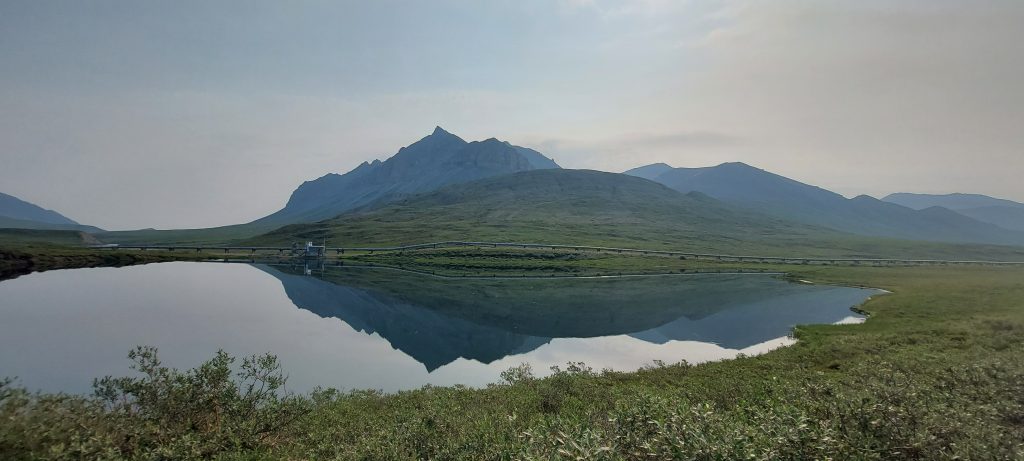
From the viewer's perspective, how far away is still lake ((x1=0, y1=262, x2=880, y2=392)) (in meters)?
35.6

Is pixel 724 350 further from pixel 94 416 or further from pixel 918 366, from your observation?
pixel 94 416

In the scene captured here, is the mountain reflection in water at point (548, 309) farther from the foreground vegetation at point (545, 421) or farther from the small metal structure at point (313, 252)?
the small metal structure at point (313, 252)

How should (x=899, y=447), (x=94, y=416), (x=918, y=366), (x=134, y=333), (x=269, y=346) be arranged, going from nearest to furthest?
(x=899, y=447) < (x=94, y=416) < (x=918, y=366) < (x=269, y=346) < (x=134, y=333)

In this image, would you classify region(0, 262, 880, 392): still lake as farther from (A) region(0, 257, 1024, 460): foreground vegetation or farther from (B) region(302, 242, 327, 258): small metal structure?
(B) region(302, 242, 327, 258): small metal structure

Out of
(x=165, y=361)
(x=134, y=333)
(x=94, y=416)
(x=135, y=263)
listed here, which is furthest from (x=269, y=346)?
(x=135, y=263)

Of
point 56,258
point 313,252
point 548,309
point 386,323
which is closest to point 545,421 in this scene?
point 386,323

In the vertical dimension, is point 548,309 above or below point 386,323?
above

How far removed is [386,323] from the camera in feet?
183

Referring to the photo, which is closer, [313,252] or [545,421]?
[545,421]

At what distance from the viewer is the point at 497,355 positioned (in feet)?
139

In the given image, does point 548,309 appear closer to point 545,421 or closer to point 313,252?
point 545,421

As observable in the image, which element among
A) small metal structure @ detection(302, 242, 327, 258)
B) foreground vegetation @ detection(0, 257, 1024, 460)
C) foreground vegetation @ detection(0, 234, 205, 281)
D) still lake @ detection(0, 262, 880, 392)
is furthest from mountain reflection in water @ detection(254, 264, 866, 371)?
foreground vegetation @ detection(0, 234, 205, 281)

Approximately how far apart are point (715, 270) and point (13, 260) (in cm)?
15243

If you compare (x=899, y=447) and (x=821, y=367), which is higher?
(x=899, y=447)
